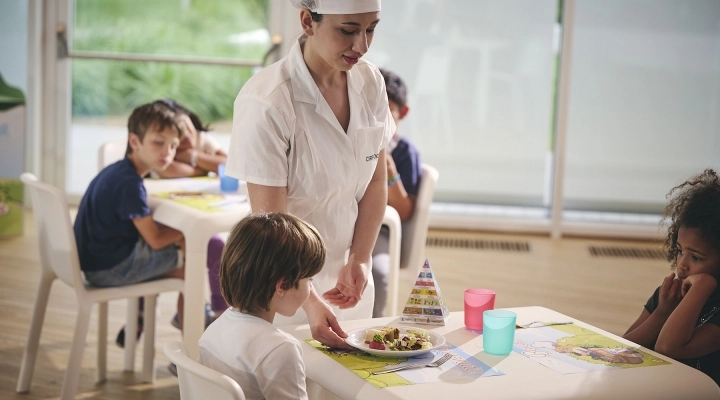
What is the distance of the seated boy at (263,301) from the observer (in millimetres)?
1506

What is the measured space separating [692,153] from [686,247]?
13.0 ft

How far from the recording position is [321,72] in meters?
2.01

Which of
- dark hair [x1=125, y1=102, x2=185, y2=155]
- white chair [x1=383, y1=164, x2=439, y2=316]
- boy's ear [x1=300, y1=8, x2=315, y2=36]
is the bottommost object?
white chair [x1=383, y1=164, x2=439, y2=316]

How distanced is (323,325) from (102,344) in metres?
1.59

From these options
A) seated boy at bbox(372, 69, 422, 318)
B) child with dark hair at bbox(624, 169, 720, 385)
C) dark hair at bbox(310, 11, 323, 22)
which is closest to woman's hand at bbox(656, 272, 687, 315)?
child with dark hair at bbox(624, 169, 720, 385)

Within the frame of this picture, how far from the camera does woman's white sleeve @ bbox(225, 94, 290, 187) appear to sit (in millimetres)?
1885

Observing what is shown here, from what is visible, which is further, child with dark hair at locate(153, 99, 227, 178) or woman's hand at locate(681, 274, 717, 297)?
child with dark hair at locate(153, 99, 227, 178)

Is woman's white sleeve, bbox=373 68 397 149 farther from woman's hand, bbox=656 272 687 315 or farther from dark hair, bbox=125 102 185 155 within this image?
dark hair, bbox=125 102 185 155

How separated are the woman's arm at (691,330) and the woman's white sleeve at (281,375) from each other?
2.59 ft

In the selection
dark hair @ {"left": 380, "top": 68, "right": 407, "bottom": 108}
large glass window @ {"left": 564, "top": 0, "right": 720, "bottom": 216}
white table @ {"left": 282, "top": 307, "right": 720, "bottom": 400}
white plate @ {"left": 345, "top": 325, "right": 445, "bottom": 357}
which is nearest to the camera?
white table @ {"left": 282, "top": 307, "right": 720, "bottom": 400}

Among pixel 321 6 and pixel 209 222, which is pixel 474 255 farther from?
pixel 321 6

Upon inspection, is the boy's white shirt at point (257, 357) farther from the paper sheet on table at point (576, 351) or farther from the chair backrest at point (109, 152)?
the chair backrest at point (109, 152)

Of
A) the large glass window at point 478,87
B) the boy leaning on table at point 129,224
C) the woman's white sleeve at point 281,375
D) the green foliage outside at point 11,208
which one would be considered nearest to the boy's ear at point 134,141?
the boy leaning on table at point 129,224

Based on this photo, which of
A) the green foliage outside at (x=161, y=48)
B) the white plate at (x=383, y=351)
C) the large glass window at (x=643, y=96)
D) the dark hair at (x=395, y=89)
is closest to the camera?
the white plate at (x=383, y=351)
